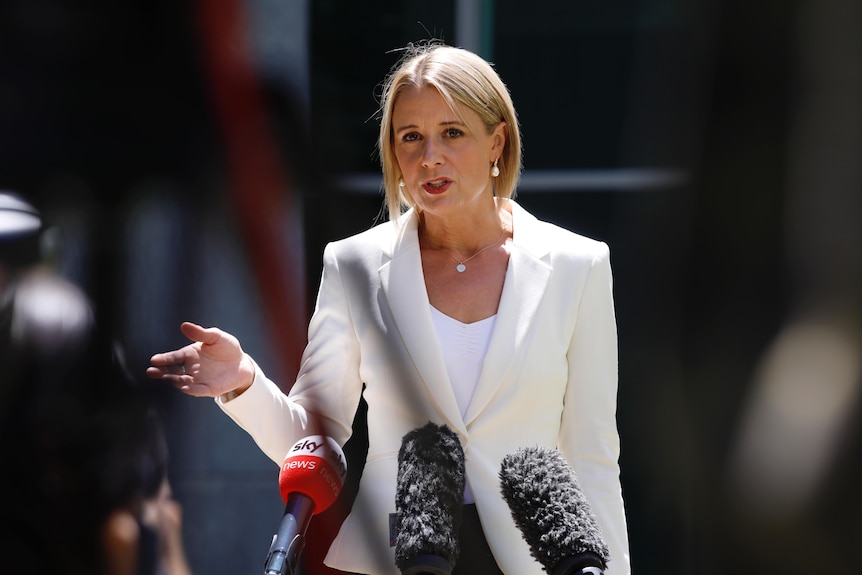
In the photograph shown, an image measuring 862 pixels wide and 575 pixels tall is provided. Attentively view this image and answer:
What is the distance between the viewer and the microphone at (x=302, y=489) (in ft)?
4.68

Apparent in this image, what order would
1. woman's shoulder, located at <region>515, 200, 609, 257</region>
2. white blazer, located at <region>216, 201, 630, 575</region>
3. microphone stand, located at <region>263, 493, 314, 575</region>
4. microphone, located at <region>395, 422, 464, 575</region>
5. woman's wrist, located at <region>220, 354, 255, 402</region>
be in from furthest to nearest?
woman's shoulder, located at <region>515, 200, 609, 257</region>
white blazer, located at <region>216, 201, 630, 575</region>
woman's wrist, located at <region>220, 354, 255, 402</region>
microphone stand, located at <region>263, 493, 314, 575</region>
microphone, located at <region>395, 422, 464, 575</region>

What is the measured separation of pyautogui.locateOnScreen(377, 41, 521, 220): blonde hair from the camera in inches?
91.6

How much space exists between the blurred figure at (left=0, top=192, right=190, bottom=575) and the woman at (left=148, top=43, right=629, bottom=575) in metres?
1.85

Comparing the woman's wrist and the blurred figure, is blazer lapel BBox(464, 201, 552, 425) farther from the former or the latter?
the blurred figure

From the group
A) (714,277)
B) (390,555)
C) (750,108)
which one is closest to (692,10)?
(750,108)

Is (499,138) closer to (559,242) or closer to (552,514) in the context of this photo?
(559,242)

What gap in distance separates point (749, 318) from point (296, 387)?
264 cm

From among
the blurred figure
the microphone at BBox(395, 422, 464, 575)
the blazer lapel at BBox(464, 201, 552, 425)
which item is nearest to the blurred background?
the blurred figure

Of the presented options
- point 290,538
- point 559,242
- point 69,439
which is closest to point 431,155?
point 559,242

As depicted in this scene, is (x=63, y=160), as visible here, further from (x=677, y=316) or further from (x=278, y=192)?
(x=677, y=316)

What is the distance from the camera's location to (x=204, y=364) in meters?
2.06

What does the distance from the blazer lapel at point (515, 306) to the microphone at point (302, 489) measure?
0.62 m

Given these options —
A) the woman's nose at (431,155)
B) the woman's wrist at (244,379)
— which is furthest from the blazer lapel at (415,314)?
the woman's wrist at (244,379)

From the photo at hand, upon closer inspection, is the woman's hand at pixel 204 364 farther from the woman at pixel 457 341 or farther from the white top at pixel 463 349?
the white top at pixel 463 349
